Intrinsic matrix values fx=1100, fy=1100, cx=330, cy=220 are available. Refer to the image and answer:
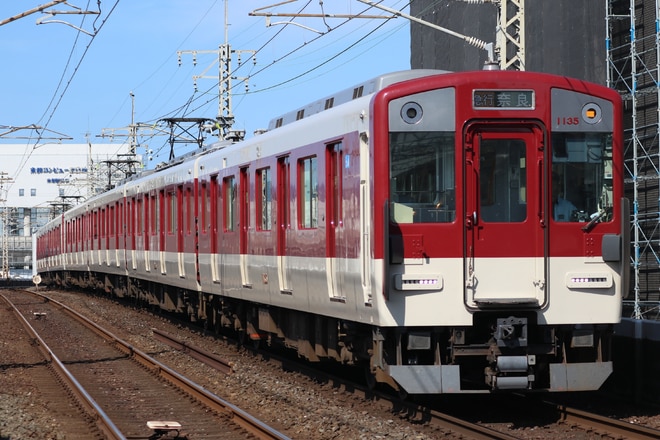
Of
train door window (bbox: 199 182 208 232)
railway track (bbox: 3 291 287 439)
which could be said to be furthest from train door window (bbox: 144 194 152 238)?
train door window (bbox: 199 182 208 232)

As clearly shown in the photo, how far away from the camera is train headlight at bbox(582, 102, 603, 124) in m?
9.64

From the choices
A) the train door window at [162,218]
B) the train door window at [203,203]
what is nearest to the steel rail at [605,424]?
the train door window at [203,203]

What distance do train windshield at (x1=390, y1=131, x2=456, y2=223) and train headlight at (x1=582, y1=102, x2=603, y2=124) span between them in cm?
122

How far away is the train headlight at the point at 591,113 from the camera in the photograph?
31.6ft

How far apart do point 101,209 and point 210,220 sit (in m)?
15.4

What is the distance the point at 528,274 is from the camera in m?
9.42

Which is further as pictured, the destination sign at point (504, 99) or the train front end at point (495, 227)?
the destination sign at point (504, 99)

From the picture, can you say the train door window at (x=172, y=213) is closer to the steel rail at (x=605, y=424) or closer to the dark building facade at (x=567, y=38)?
the dark building facade at (x=567, y=38)

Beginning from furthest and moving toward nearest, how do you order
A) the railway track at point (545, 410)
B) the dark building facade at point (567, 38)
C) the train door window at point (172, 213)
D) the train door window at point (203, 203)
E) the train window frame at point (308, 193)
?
the dark building facade at point (567, 38)
the train door window at point (172, 213)
the train door window at point (203, 203)
the train window frame at point (308, 193)
the railway track at point (545, 410)

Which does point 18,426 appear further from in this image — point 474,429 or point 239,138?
point 239,138

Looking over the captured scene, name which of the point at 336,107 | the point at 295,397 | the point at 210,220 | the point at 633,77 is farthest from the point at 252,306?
the point at 633,77

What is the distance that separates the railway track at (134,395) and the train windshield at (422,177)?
7.27 feet

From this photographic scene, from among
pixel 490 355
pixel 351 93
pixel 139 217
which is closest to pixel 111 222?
pixel 139 217

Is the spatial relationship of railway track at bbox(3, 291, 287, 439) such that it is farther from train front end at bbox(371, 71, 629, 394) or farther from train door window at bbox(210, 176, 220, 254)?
train door window at bbox(210, 176, 220, 254)
